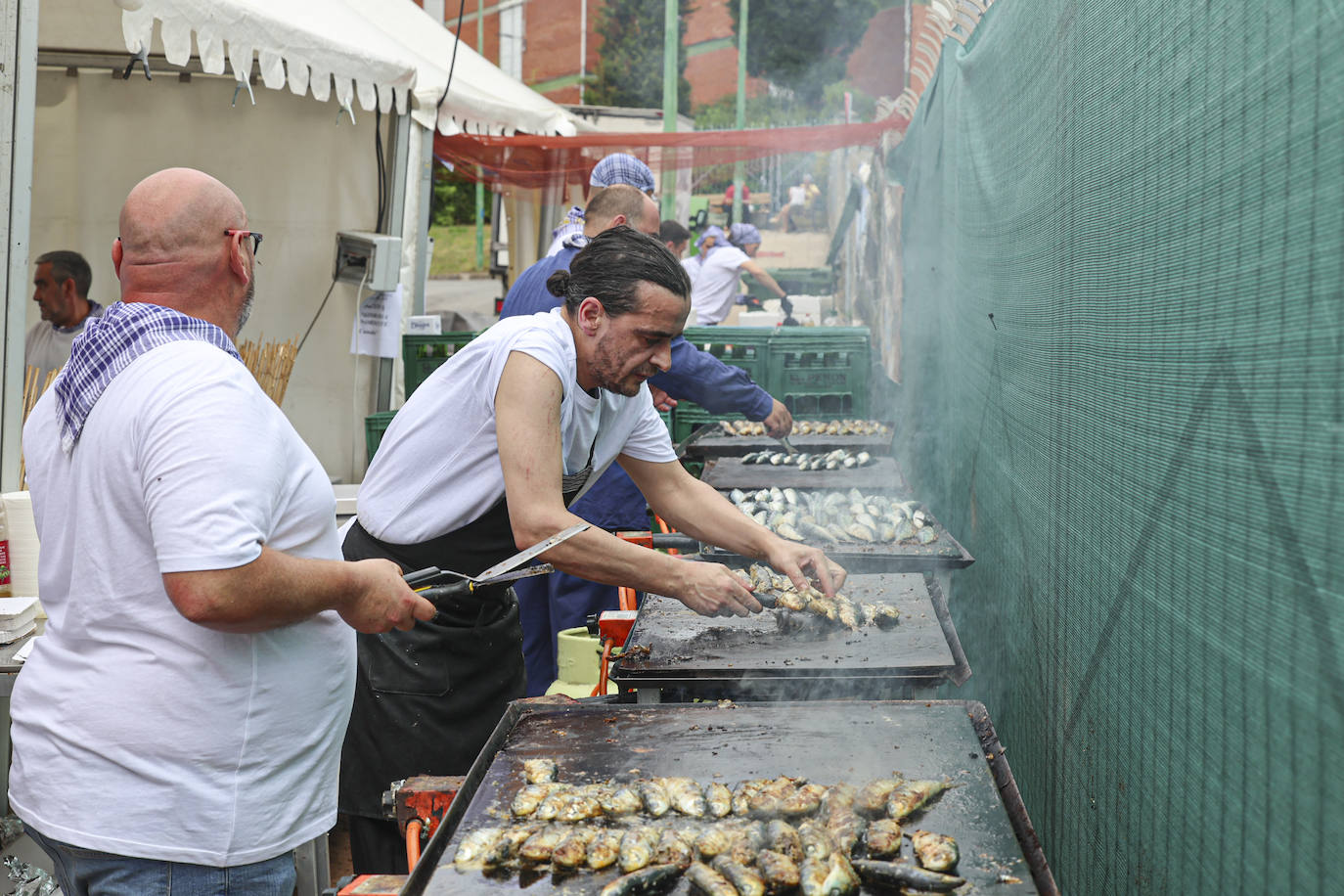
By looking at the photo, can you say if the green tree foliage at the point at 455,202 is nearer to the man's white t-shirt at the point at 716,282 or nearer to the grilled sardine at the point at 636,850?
the man's white t-shirt at the point at 716,282

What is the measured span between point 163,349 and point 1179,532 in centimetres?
199

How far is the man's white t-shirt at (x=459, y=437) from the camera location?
9.64ft

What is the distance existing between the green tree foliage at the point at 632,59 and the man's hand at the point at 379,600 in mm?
47109

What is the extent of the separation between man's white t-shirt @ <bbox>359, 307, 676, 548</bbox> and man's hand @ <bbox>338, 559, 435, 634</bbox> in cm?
77

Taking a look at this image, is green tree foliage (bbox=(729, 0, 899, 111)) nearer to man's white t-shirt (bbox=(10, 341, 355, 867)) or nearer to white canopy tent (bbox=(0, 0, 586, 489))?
white canopy tent (bbox=(0, 0, 586, 489))

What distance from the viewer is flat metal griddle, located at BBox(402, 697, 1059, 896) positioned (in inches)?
76.4

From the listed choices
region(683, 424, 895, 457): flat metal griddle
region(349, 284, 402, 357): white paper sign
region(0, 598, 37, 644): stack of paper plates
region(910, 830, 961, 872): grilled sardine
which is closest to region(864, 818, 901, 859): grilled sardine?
region(910, 830, 961, 872): grilled sardine

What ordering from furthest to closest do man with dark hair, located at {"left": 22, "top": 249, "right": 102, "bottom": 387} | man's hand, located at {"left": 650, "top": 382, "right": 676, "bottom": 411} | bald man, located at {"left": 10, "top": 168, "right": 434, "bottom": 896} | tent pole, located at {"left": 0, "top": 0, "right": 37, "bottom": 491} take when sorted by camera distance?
man with dark hair, located at {"left": 22, "top": 249, "right": 102, "bottom": 387}
man's hand, located at {"left": 650, "top": 382, "right": 676, "bottom": 411}
tent pole, located at {"left": 0, "top": 0, "right": 37, "bottom": 491}
bald man, located at {"left": 10, "top": 168, "right": 434, "bottom": 896}

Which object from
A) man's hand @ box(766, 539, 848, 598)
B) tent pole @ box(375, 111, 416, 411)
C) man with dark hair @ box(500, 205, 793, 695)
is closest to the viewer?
man's hand @ box(766, 539, 848, 598)

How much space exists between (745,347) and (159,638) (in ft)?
22.0

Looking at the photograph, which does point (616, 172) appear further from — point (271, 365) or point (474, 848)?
point (474, 848)

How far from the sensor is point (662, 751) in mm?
2500

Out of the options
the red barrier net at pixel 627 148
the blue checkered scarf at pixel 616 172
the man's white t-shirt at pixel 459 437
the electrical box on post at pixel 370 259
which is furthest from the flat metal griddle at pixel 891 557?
the red barrier net at pixel 627 148

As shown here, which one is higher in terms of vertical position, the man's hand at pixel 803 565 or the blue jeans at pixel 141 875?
the man's hand at pixel 803 565
